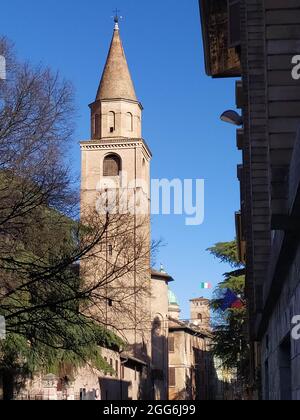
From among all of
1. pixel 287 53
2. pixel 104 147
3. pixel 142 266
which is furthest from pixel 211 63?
pixel 104 147

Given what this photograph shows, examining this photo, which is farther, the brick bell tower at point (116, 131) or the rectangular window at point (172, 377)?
the rectangular window at point (172, 377)

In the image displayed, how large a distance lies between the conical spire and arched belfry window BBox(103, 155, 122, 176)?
5888 millimetres

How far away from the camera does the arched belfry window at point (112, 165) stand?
7809 cm

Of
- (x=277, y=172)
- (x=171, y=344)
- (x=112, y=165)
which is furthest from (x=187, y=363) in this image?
(x=277, y=172)

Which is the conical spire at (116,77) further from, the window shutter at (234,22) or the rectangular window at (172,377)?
the window shutter at (234,22)

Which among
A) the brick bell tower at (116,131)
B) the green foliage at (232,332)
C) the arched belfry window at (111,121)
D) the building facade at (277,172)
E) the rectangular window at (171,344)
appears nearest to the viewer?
the building facade at (277,172)

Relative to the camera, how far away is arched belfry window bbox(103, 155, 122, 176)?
78088 mm

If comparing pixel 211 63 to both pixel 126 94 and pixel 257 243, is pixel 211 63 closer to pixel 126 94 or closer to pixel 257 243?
pixel 257 243

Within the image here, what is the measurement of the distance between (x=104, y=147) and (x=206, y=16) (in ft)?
185

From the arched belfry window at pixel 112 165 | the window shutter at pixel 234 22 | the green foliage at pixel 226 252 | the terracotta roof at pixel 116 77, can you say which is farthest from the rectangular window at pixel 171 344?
the window shutter at pixel 234 22

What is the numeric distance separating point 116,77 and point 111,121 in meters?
4.28

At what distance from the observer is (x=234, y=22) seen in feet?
60.2

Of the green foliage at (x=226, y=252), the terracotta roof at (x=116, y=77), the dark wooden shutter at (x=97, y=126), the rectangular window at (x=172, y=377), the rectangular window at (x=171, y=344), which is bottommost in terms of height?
the rectangular window at (x=172, y=377)

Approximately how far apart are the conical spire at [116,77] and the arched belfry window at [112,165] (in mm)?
5888
